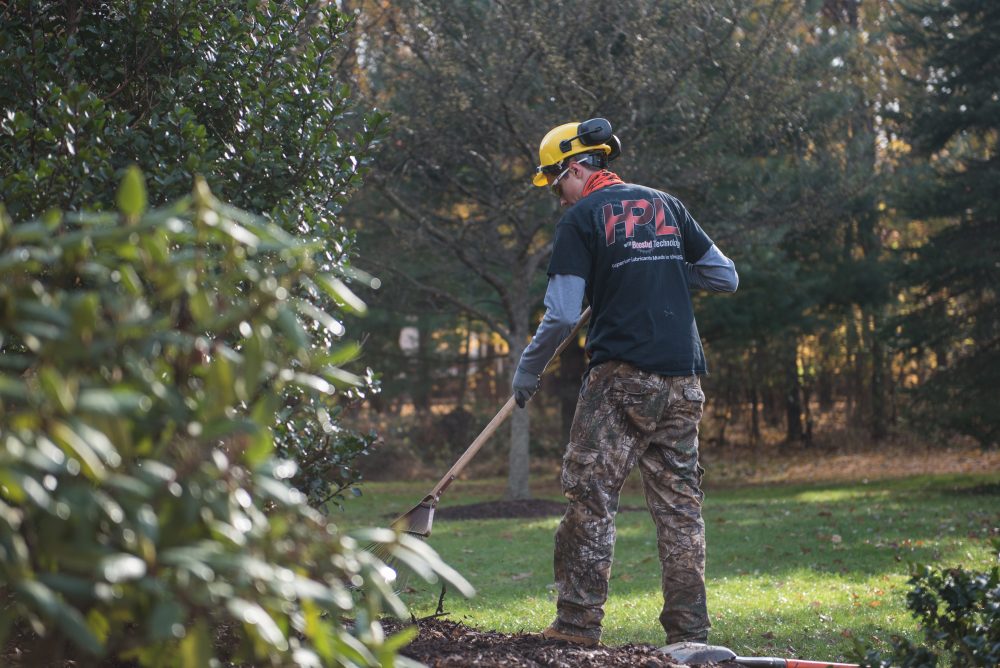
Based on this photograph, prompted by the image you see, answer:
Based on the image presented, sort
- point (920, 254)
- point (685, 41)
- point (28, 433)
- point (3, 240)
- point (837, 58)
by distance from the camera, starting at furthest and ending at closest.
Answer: point (837, 58), point (920, 254), point (685, 41), point (3, 240), point (28, 433)

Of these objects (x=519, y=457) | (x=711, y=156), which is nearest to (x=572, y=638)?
(x=519, y=457)

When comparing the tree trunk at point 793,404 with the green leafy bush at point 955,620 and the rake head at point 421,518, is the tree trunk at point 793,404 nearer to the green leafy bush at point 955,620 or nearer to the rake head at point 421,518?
the rake head at point 421,518

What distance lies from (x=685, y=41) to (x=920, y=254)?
4998 mm

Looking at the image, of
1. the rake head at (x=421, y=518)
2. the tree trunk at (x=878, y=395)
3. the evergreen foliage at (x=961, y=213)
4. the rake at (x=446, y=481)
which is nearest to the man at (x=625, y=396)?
the rake at (x=446, y=481)

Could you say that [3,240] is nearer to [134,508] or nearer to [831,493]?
[134,508]

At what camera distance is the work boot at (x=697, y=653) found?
13.5 ft

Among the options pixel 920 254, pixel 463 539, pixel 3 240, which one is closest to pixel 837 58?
pixel 920 254

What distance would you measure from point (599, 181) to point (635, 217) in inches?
13.5

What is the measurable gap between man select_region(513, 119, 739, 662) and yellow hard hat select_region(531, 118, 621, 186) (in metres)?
0.30

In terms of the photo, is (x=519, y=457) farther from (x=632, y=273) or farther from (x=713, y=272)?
(x=632, y=273)

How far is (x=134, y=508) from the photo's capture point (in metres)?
1.58

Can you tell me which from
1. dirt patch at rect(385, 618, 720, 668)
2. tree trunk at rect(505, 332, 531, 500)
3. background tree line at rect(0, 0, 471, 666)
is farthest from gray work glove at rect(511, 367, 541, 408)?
tree trunk at rect(505, 332, 531, 500)

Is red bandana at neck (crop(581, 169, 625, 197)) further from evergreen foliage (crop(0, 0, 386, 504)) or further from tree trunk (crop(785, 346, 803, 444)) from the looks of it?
tree trunk (crop(785, 346, 803, 444))

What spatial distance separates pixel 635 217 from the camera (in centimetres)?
442
